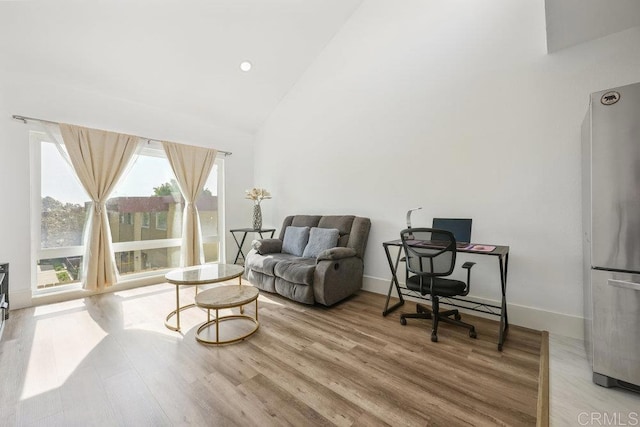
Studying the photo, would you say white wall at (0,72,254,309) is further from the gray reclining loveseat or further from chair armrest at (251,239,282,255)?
the gray reclining loveseat

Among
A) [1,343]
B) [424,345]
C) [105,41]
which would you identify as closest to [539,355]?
[424,345]

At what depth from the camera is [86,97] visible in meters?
3.25

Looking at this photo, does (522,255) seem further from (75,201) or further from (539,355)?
(75,201)

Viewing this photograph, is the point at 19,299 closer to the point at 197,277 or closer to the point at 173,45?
the point at 197,277

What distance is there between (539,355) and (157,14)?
15.2ft

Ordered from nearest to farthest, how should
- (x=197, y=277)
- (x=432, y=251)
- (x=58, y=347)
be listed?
(x=58, y=347)
(x=432, y=251)
(x=197, y=277)

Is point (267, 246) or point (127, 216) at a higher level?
point (127, 216)

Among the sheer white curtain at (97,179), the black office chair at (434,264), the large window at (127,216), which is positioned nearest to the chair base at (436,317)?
the black office chair at (434,264)

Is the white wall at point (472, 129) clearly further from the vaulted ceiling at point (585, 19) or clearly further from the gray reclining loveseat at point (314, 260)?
the gray reclining loveseat at point (314, 260)

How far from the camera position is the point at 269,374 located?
1716mm

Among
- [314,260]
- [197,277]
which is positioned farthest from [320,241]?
[197,277]

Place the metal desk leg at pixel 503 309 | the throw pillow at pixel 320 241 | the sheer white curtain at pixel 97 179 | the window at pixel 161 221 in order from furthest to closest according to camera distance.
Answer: the window at pixel 161 221 → the throw pillow at pixel 320 241 → the sheer white curtain at pixel 97 179 → the metal desk leg at pixel 503 309

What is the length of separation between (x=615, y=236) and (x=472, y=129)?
58.8 inches

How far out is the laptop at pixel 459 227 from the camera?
253 cm
